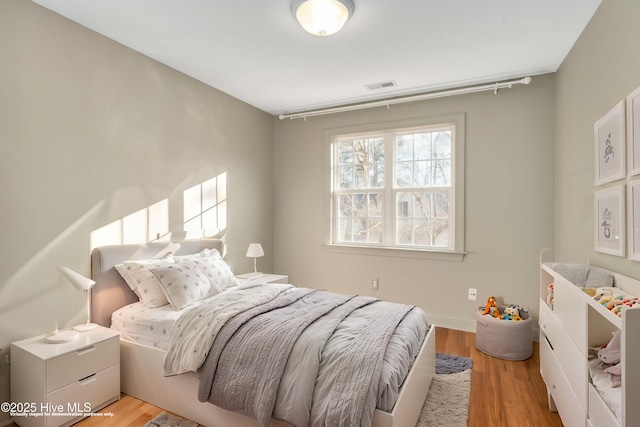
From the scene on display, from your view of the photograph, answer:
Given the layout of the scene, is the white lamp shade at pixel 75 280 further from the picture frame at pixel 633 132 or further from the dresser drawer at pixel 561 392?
the picture frame at pixel 633 132

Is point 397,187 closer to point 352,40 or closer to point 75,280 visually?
point 352,40

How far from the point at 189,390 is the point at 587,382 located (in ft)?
6.82

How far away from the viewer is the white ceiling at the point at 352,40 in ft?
7.33

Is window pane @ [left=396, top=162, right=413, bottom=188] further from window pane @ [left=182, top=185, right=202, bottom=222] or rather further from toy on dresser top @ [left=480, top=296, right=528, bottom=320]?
window pane @ [left=182, top=185, right=202, bottom=222]

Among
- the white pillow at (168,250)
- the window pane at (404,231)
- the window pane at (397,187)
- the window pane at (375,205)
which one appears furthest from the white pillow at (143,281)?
the window pane at (404,231)

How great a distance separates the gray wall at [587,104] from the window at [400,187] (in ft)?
2.93

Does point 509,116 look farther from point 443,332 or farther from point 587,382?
point 587,382

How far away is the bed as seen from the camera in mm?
1771

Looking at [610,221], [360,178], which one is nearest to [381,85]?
[360,178]

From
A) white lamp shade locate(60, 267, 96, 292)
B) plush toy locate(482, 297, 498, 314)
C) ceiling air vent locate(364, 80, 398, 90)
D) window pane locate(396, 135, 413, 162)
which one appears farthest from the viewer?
window pane locate(396, 135, 413, 162)

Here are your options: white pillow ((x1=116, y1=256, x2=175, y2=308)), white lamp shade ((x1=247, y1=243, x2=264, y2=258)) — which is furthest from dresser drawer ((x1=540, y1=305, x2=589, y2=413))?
white lamp shade ((x1=247, y1=243, x2=264, y2=258))

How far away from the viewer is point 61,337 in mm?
2139

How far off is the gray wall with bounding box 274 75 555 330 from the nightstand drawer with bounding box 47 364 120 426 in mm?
2584

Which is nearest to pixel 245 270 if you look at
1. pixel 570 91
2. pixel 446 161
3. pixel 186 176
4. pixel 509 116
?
pixel 186 176
